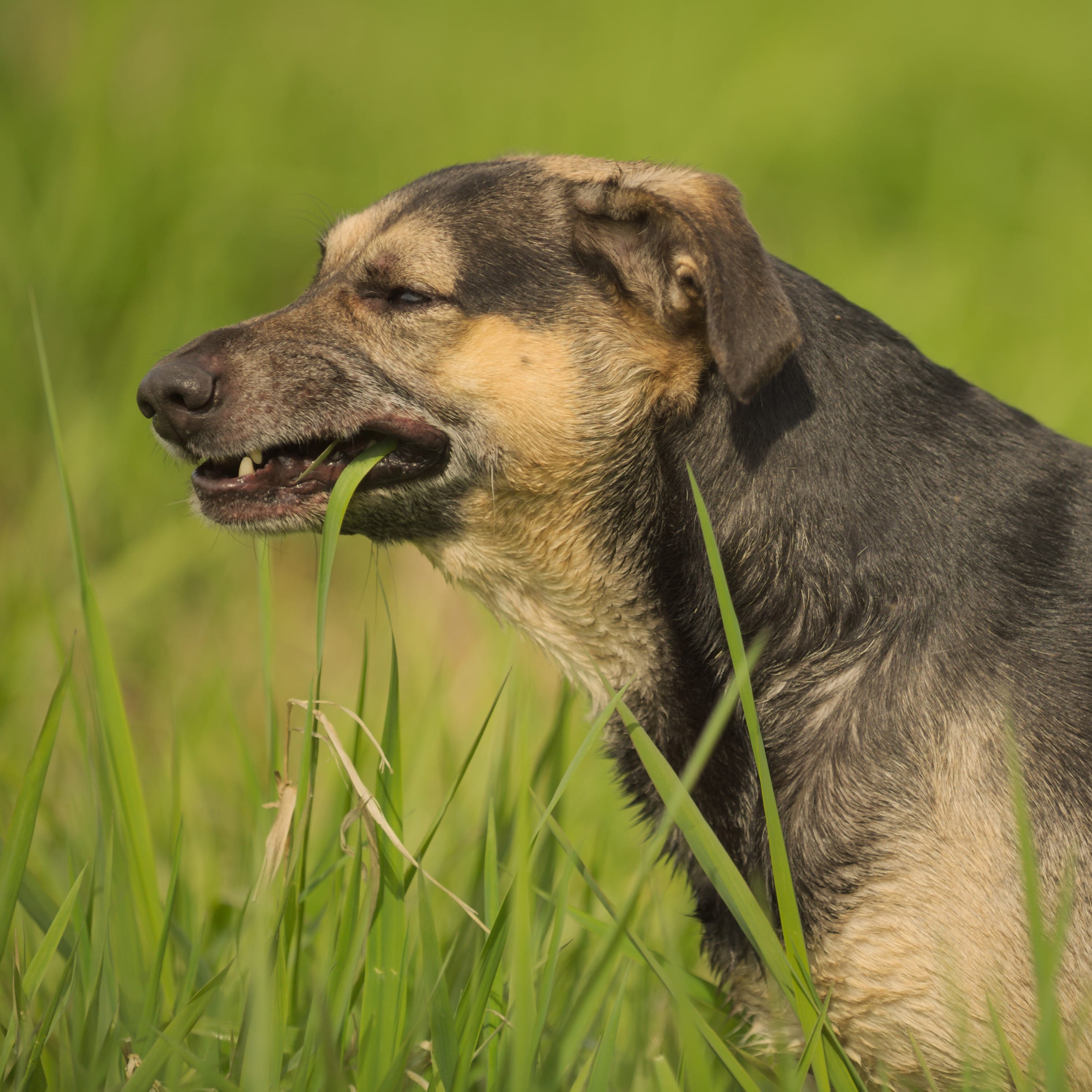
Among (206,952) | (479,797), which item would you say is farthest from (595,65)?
(206,952)

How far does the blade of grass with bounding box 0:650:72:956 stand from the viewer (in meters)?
2.01

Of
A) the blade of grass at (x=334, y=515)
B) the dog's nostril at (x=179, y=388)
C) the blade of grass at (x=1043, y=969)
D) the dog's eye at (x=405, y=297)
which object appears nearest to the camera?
the blade of grass at (x=1043, y=969)

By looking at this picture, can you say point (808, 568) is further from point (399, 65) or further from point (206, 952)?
point (399, 65)

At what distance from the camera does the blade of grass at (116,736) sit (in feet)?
7.51

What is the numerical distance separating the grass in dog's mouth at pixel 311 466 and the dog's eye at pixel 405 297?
1.19 feet

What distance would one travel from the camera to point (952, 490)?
2.51m

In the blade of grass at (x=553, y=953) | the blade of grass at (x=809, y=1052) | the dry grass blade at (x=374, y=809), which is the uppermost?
the dry grass blade at (x=374, y=809)

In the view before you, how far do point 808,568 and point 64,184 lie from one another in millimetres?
5002

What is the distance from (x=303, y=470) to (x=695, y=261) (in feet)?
3.78

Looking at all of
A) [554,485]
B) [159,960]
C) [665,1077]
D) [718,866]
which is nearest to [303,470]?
[554,485]

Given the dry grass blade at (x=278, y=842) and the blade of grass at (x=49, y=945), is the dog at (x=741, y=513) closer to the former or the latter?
the dry grass blade at (x=278, y=842)

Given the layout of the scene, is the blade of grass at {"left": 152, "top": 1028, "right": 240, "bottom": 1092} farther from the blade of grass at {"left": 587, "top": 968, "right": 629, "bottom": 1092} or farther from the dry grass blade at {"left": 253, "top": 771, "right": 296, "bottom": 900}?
the blade of grass at {"left": 587, "top": 968, "right": 629, "bottom": 1092}

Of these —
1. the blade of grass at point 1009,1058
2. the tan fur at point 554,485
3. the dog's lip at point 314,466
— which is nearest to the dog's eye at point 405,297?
the tan fur at point 554,485

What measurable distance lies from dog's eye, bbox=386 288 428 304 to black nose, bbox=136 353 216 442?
507 mm
